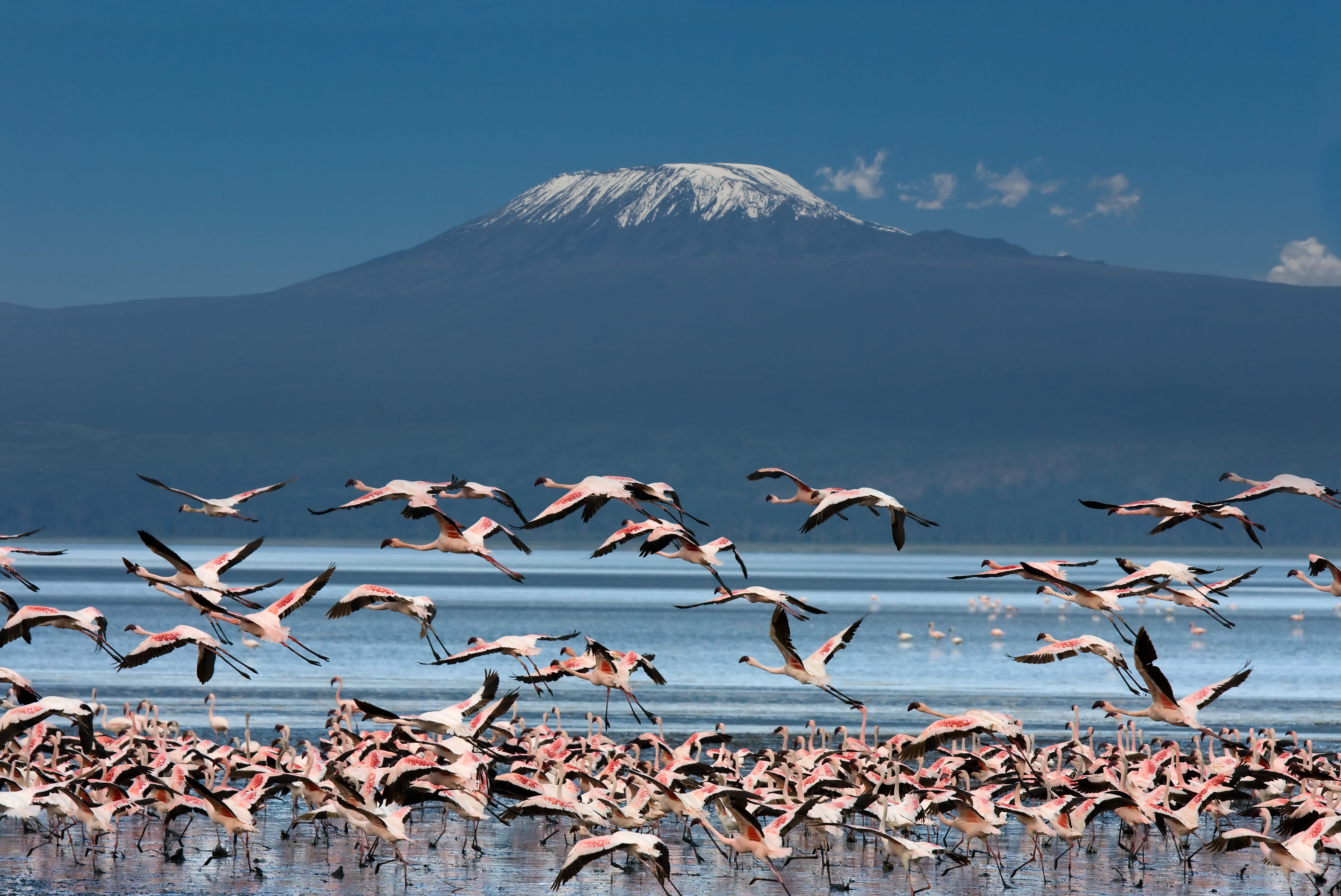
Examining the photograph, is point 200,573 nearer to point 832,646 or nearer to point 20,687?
point 20,687

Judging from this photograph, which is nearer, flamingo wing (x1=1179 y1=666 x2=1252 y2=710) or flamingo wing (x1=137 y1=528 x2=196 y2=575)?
flamingo wing (x1=137 y1=528 x2=196 y2=575)

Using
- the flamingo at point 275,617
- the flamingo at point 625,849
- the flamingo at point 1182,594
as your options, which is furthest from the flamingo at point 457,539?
the flamingo at point 1182,594

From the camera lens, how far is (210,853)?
1766 cm

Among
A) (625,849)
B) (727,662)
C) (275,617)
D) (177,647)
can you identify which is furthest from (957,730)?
(727,662)

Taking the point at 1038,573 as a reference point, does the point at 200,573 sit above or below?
below

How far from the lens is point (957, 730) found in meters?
18.1

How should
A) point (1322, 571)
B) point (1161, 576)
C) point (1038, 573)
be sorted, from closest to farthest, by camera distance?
point (1038, 573), point (1161, 576), point (1322, 571)

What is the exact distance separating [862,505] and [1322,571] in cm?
591

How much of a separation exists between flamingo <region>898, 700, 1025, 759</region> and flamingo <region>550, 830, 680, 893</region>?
4.65 meters

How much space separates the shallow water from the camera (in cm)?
3253

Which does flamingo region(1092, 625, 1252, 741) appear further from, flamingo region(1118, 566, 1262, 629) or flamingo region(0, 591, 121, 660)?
flamingo region(0, 591, 121, 660)

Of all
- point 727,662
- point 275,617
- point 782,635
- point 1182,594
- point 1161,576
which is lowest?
point 727,662

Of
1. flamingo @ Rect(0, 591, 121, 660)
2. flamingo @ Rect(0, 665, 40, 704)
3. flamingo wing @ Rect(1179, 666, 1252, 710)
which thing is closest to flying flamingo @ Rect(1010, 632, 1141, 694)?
flamingo wing @ Rect(1179, 666, 1252, 710)

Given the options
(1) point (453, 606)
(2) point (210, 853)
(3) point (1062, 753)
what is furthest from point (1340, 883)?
(1) point (453, 606)
